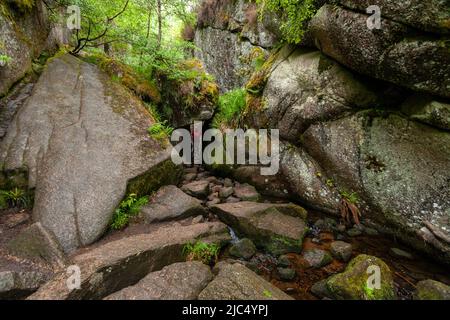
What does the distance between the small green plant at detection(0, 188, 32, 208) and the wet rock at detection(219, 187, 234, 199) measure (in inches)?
162

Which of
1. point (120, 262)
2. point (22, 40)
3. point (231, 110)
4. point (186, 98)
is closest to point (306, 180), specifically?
point (231, 110)

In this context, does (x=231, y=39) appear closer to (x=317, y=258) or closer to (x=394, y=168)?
(x=394, y=168)

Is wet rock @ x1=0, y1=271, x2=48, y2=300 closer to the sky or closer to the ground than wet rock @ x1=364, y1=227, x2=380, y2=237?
closer to the sky

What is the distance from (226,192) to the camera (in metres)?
6.79

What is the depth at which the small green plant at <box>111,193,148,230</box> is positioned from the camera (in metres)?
4.81

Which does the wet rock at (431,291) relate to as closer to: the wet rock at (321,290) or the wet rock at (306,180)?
the wet rock at (321,290)

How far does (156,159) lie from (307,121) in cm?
395

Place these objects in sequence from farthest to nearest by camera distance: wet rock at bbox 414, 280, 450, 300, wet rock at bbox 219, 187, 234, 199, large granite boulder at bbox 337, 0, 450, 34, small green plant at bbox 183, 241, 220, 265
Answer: wet rock at bbox 219, 187, 234, 199
small green plant at bbox 183, 241, 220, 265
large granite boulder at bbox 337, 0, 450, 34
wet rock at bbox 414, 280, 450, 300

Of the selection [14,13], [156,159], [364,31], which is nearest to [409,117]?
[364,31]

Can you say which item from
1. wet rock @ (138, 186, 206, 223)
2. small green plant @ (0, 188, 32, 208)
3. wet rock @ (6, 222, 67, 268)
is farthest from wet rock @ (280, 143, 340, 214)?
small green plant @ (0, 188, 32, 208)

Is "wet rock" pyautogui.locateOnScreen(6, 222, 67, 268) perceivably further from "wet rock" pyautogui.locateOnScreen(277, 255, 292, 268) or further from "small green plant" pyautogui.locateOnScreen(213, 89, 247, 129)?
"small green plant" pyautogui.locateOnScreen(213, 89, 247, 129)

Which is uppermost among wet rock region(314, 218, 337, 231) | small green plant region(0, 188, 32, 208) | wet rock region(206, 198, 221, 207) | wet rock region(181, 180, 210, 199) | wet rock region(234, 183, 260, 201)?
small green plant region(0, 188, 32, 208)
